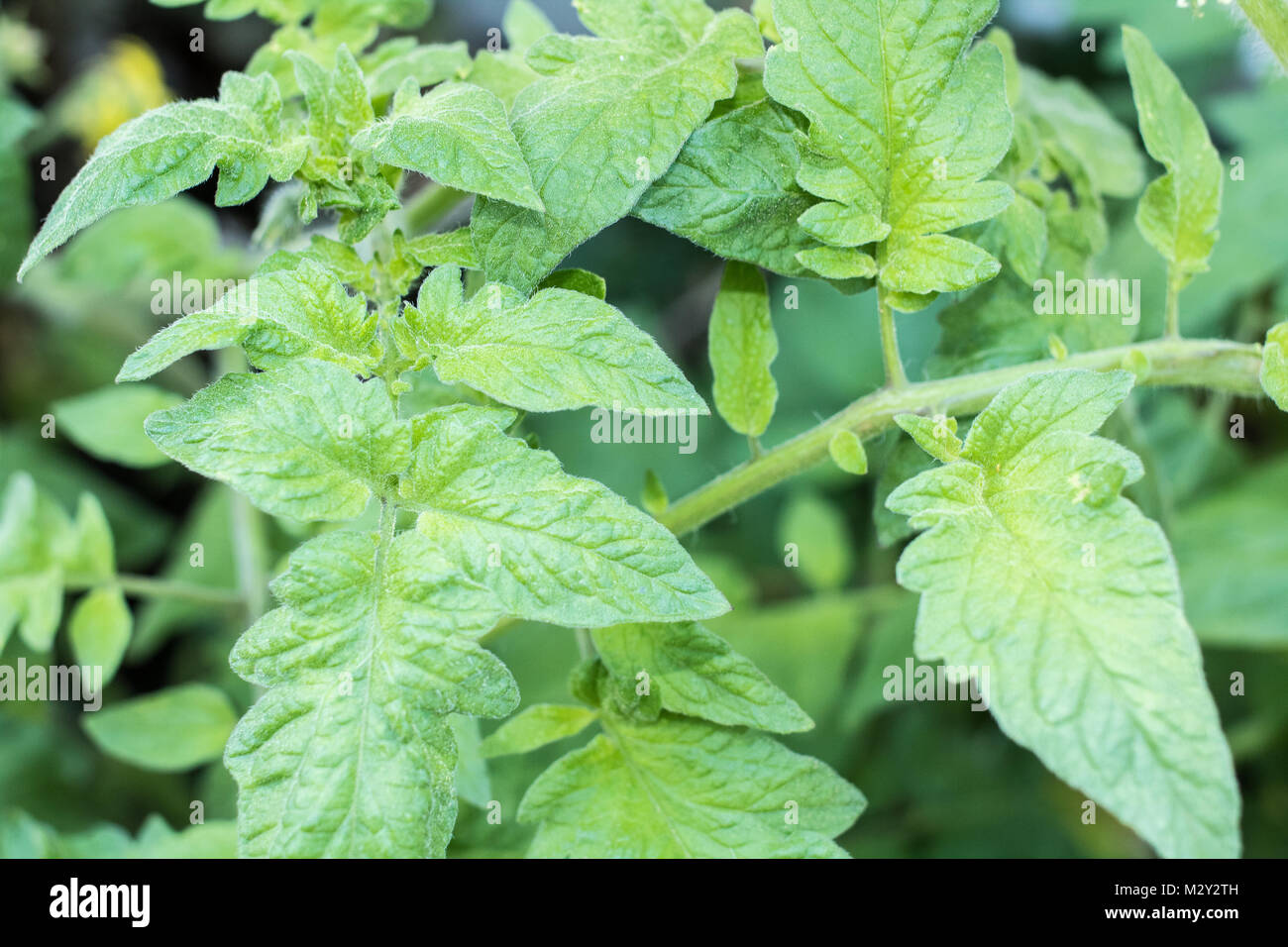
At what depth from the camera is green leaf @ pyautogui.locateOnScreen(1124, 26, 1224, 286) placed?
1.46m

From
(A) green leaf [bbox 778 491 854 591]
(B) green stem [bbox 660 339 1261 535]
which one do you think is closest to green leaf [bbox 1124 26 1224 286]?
(B) green stem [bbox 660 339 1261 535]

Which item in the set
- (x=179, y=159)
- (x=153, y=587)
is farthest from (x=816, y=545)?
(x=179, y=159)

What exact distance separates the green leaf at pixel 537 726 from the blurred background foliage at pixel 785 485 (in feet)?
1.34

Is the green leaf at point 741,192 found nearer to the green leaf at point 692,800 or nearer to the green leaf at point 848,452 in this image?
the green leaf at point 848,452

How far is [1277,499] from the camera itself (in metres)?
2.39

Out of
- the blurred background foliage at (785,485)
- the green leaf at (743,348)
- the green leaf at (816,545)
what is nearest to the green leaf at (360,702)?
the green leaf at (743,348)

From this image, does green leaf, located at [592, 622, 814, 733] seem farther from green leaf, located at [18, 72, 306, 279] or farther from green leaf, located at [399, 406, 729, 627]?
green leaf, located at [18, 72, 306, 279]

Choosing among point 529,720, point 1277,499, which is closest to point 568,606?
point 529,720

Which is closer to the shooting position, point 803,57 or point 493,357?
point 493,357

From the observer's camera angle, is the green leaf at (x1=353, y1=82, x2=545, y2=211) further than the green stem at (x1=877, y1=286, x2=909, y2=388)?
No

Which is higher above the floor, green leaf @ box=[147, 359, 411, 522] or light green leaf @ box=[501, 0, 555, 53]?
light green leaf @ box=[501, 0, 555, 53]

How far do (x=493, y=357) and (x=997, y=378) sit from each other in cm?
62

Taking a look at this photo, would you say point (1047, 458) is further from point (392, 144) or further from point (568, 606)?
point (392, 144)

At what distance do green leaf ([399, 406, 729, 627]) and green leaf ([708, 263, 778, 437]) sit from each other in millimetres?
428
